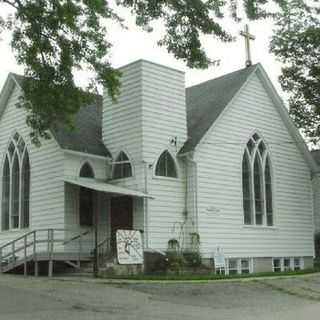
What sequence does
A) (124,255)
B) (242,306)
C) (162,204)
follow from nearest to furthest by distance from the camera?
(242,306) → (124,255) → (162,204)

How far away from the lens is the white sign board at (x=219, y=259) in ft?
75.9

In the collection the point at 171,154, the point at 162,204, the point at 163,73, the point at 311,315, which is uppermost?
the point at 163,73

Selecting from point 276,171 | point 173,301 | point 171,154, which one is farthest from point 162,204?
point 173,301

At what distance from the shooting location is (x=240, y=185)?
82.6 feet

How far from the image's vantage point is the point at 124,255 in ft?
67.6

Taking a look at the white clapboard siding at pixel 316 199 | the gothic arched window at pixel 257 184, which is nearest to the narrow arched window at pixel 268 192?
the gothic arched window at pixel 257 184

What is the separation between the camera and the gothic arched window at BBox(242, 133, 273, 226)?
25.7 metres

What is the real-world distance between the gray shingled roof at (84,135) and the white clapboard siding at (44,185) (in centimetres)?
41

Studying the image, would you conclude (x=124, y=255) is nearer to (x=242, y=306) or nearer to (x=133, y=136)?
(x=133, y=136)

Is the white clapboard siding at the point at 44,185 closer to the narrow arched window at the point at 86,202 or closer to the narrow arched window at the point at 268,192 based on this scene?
the narrow arched window at the point at 86,202

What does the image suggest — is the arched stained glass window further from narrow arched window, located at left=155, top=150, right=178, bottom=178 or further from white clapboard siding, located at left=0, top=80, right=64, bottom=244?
narrow arched window, located at left=155, top=150, right=178, bottom=178

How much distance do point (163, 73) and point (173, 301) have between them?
11128 millimetres

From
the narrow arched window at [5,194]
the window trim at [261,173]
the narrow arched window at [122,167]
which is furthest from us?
Answer: the narrow arched window at [5,194]

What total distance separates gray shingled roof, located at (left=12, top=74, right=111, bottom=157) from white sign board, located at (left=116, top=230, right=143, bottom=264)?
4.07 metres
